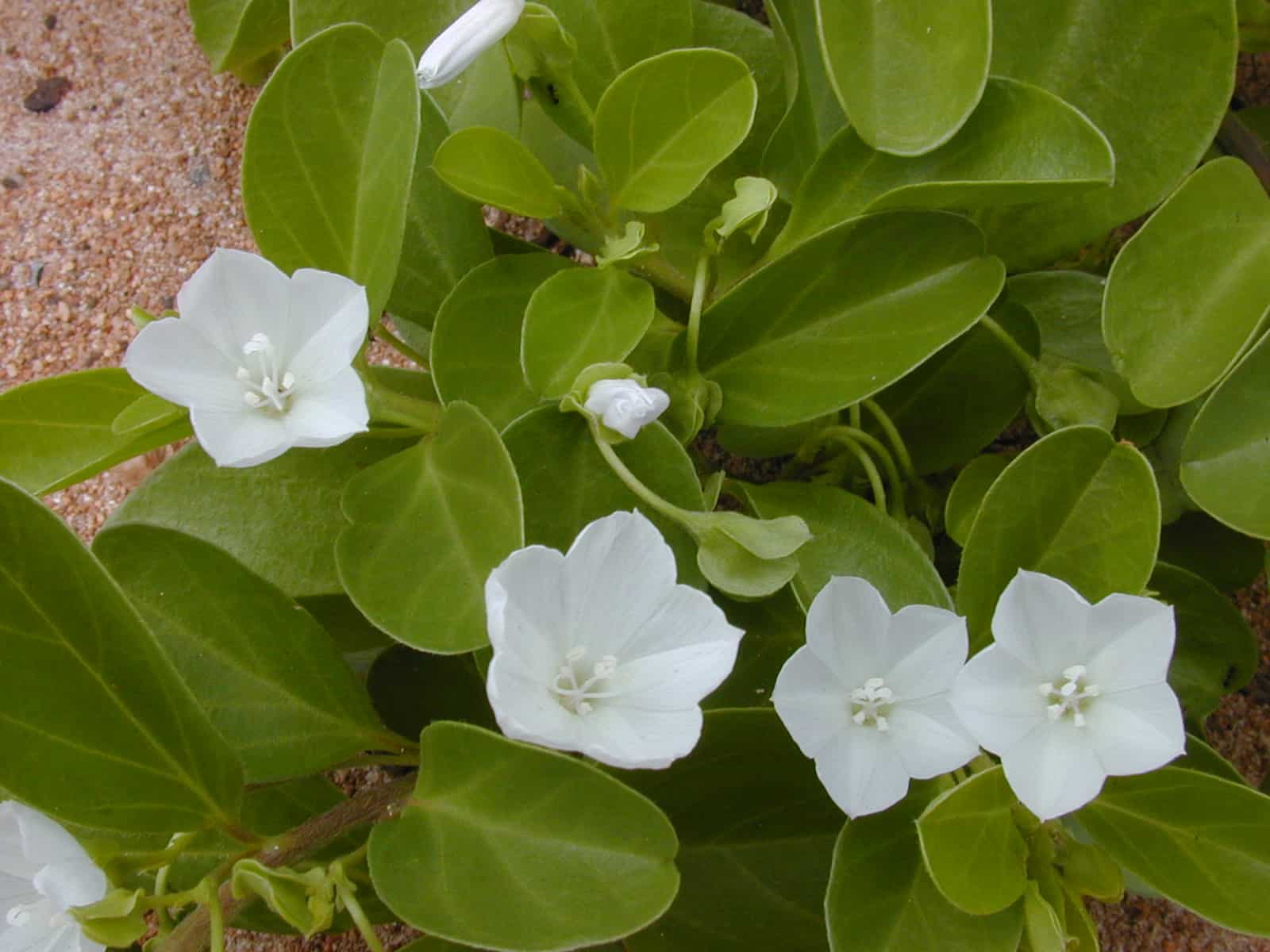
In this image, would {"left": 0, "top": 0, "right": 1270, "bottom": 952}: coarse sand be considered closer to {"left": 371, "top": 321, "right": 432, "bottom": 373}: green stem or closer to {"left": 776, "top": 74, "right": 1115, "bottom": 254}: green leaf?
{"left": 371, "top": 321, "right": 432, "bottom": 373}: green stem

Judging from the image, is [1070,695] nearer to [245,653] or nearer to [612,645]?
[612,645]

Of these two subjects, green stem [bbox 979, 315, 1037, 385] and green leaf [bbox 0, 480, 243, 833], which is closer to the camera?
green leaf [bbox 0, 480, 243, 833]

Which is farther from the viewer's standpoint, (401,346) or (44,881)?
(401,346)

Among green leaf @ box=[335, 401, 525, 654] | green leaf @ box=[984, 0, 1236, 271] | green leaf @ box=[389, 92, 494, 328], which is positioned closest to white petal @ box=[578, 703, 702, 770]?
green leaf @ box=[335, 401, 525, 654]

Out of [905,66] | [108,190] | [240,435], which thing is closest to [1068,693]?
[905,66]

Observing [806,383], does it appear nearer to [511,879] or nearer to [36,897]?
[511,879]

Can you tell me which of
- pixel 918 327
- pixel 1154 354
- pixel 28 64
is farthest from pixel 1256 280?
pixel 28 64
